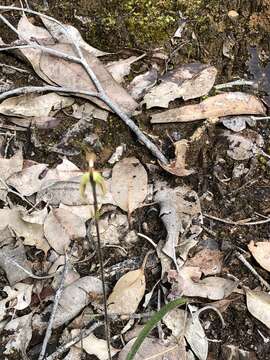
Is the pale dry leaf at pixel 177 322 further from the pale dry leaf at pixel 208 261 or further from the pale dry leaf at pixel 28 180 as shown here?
the pale dry leaf at pixel 28 180

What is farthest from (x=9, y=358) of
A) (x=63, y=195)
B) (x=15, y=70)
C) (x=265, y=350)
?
(x=15, y=70)

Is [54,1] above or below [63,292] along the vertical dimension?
above

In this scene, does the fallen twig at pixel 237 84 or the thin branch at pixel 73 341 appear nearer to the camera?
the thin branch at pixel 73 341

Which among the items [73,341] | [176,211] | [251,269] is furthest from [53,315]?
[251,269]

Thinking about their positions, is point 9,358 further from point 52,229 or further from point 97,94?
point 97,94

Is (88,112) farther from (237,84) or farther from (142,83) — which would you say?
(237,84)

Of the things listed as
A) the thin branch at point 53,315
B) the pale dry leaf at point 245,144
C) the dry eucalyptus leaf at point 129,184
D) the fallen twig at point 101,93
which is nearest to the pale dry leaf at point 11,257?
the thin branch at point 53,315
